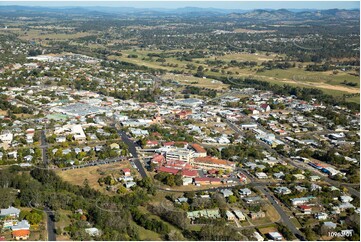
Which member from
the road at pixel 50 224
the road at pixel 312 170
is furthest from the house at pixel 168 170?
the road at pixel 312 170

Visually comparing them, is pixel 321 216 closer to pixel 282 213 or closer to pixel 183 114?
pixel 282 213

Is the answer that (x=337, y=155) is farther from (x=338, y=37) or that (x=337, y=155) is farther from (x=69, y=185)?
(x=338, y=37)

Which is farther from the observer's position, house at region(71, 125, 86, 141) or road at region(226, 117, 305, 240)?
house at region(71, 125, 86, 141)

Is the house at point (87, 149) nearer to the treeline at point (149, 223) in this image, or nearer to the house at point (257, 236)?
the treeline at point (149, 223)

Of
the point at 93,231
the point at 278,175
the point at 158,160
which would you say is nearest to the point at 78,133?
the point at 158,160

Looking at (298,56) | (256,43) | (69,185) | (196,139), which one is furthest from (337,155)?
(256,43)

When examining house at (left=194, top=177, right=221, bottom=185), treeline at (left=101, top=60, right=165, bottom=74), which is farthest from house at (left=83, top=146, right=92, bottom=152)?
treeline at (left=101, top=60, right=165, bottom=74)

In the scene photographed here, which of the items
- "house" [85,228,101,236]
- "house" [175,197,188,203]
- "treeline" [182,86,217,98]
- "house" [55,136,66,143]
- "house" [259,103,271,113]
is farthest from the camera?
"treeline" [182,86,217,98]

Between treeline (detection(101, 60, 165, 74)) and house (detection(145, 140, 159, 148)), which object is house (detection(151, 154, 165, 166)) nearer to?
house (detection(145, 140, 159, 148))

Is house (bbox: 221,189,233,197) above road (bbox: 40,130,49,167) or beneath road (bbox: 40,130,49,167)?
above
